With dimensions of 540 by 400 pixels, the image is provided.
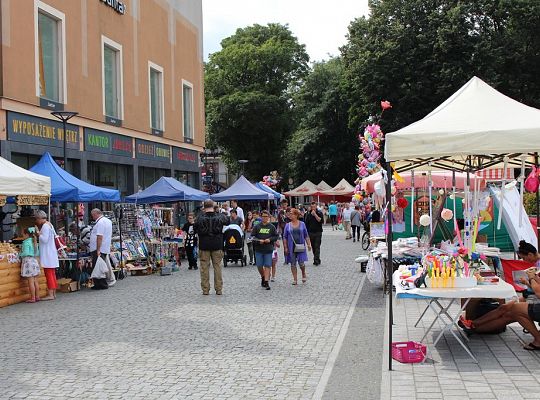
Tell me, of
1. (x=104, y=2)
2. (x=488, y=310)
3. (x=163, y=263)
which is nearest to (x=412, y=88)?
(x=104, y=2)

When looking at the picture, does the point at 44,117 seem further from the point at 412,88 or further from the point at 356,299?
the point at 412,88

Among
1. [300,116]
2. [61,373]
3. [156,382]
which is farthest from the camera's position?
[300,116]

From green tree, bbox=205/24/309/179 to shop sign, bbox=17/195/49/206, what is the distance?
38004 millimetres

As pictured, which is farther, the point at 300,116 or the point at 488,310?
the point at 300,116

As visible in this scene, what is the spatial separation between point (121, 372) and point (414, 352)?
3.16 meters

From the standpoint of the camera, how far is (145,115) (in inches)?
1062

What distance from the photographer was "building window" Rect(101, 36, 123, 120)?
23797mm

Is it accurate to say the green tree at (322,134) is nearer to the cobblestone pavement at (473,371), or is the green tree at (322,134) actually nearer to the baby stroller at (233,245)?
the baby stroller at (233,245)

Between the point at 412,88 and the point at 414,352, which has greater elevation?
the point at 412,88

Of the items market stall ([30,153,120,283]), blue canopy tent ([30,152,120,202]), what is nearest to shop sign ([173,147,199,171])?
market stall ([30,153,120,283])

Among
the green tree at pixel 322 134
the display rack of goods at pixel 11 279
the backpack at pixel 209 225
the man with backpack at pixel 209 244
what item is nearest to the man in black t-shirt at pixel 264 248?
the man with backpack at pixel 209 244

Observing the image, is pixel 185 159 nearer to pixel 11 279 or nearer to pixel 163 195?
pixel 163 195

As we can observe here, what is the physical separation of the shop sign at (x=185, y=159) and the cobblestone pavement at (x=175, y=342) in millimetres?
16758

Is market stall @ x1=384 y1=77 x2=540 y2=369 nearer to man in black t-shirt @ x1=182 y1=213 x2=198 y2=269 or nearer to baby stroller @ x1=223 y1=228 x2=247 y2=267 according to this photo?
baby stroller @ x1=223 y1=228 x2=247 y2=267
